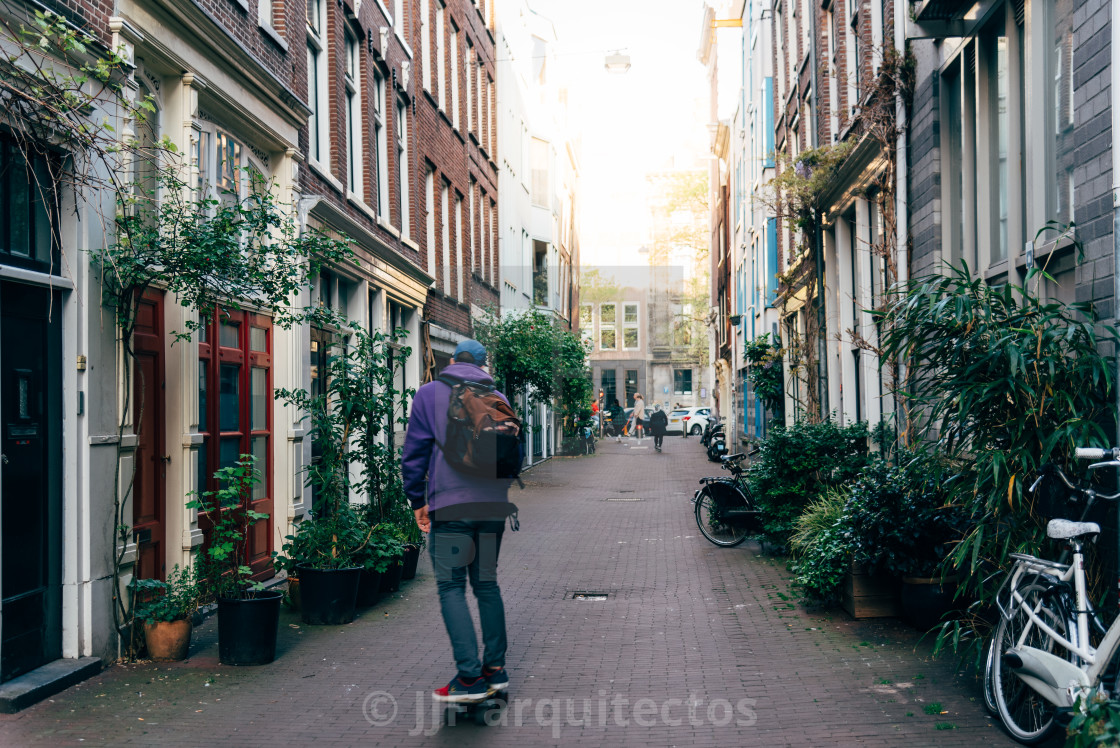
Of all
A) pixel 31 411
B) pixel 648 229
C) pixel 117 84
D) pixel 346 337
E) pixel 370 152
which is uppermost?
pixel 648 229

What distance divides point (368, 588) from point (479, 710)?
319 centimetres

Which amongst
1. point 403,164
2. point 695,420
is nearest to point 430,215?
point 403,164

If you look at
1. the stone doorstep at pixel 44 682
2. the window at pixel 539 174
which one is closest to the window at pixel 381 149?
the stone doorstep at pixel 44 682

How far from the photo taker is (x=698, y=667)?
6191 millimetres

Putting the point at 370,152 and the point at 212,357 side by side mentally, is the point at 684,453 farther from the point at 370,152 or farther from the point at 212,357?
the point at 212,357

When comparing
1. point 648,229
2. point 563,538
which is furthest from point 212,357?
point 648,229

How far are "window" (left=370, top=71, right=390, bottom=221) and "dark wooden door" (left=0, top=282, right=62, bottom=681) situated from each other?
9292 mm

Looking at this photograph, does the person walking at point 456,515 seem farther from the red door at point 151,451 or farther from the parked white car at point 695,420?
the parked white car at point 695,420

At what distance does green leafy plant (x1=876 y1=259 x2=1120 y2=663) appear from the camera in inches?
195

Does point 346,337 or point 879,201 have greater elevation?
point 879,201

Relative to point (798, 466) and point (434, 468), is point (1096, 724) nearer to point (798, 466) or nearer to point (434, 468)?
point (434, 468)

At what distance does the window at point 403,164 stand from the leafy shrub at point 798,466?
7.76m

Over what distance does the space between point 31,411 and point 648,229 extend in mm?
60043

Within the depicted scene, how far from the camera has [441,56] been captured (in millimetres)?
19594
